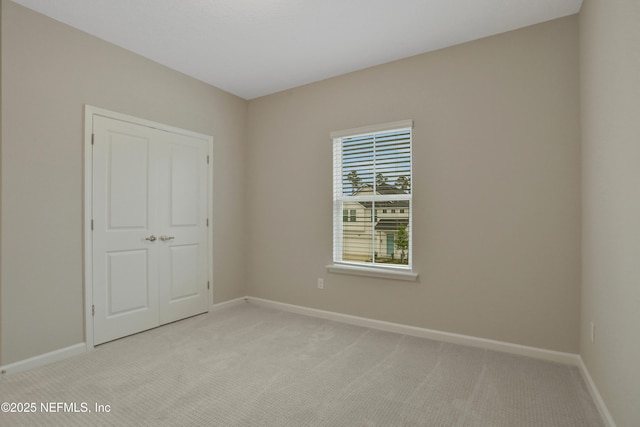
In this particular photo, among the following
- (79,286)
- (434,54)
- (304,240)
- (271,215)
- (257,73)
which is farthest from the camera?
(271,215)

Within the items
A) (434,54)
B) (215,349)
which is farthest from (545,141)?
(215,349)

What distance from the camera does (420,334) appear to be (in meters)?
3.20

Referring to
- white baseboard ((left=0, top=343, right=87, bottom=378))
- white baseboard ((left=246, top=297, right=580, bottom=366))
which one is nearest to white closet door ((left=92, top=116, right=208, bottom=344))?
white baseboard ((left=0, top=343, right=87, bottom=378))

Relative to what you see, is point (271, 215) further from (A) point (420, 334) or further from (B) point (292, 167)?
(A) point (420, 334)

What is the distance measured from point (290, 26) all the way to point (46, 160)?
229 cm

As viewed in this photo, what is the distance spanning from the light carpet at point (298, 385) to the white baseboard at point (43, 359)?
0.26 ft

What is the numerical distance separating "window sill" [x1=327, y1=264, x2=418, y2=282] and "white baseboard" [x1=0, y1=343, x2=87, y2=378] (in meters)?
2.46

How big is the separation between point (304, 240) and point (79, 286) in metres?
2.25

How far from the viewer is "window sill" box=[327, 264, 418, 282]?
3.26m

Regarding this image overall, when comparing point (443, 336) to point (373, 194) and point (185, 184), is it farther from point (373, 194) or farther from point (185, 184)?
point (185, 184)

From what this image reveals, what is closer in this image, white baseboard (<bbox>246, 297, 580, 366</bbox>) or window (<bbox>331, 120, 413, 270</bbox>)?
white baseboard (<bbox>246, 297, 580, 366</bbox>)

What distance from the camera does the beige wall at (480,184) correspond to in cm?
263

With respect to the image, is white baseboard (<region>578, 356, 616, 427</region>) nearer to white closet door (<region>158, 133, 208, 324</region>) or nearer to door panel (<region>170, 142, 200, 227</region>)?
white closet door (<region>158, 133, 208, 324</region>)

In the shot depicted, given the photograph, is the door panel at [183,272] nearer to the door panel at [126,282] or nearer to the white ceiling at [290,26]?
the door panel at [126,282]
